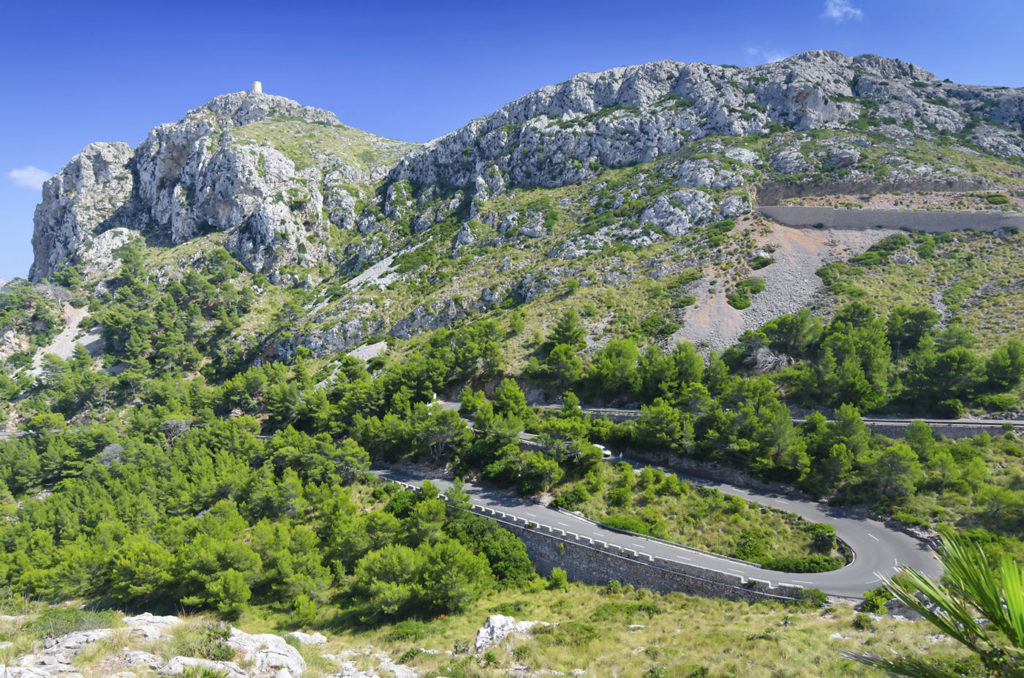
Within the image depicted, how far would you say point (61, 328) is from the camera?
11331 centimetres

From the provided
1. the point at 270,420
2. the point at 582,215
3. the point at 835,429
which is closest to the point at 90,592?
the point at 270,420

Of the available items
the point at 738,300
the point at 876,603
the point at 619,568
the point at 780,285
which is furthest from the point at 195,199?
the point at 876,603

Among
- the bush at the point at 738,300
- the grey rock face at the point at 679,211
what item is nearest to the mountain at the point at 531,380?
the bush at the point at 738,300

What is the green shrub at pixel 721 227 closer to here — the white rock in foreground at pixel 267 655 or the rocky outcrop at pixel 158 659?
the white rock in foreground at pixel 267 655

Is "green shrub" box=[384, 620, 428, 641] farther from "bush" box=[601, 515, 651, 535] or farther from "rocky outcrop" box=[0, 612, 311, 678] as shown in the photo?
"bush" box=[601, 515, 651, 535]

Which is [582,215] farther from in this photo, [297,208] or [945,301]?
[297,208]

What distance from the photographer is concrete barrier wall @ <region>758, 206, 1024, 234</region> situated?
75.2m

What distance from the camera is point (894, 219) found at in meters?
82.4

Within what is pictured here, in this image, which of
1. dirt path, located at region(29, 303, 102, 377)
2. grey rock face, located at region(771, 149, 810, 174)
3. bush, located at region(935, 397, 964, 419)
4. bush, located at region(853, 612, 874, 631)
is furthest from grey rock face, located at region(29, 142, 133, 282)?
bush, located at region(935, 397, 964, 419)

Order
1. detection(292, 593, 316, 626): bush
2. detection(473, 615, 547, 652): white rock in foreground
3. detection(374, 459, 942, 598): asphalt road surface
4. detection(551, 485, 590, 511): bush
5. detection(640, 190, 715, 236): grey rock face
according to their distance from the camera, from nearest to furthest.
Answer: detection(473, 615, 547, 652): white rock in foreground, detection(374, 459, 942, 598): asphalt road surface, detection(292, 593, 316, 626): bush, detection(551, 485, 590, 511): bush, detection(640, 190, 715, 236): grey rock face

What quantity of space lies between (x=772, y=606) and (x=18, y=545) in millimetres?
70170

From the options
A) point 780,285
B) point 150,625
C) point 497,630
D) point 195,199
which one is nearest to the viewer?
point 150,625

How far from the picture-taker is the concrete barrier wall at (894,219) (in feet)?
247

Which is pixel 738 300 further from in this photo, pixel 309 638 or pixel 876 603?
pixel 309 638
